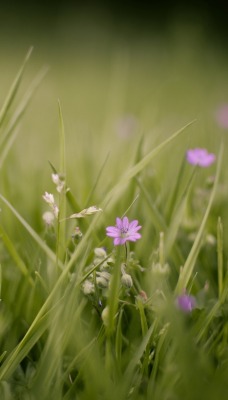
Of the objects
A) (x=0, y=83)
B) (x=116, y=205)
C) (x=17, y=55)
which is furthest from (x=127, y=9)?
(x=116, y=205)

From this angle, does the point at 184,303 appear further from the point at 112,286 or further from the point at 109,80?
the point at 109,80

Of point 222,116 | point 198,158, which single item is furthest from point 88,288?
point 222,116

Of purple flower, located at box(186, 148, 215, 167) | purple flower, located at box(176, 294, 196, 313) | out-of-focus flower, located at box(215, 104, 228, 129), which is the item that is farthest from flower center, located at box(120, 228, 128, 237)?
out-of-focus flower, located at box(215, 104, 228, 129)

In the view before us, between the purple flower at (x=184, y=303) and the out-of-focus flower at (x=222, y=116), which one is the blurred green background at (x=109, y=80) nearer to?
the out-of-focus flower at (x=222, y=116)

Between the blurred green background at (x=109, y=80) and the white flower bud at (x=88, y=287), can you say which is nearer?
the white flower bud at (x=88, y=287)

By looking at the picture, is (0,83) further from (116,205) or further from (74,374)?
(74,374)

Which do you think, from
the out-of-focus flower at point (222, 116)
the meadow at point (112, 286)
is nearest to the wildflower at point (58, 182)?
the meadow at point (112, 286)

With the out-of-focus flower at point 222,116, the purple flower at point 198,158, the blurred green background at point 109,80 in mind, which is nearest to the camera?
the purple flower at point 198,158

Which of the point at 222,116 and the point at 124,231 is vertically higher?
the point at 124,231
